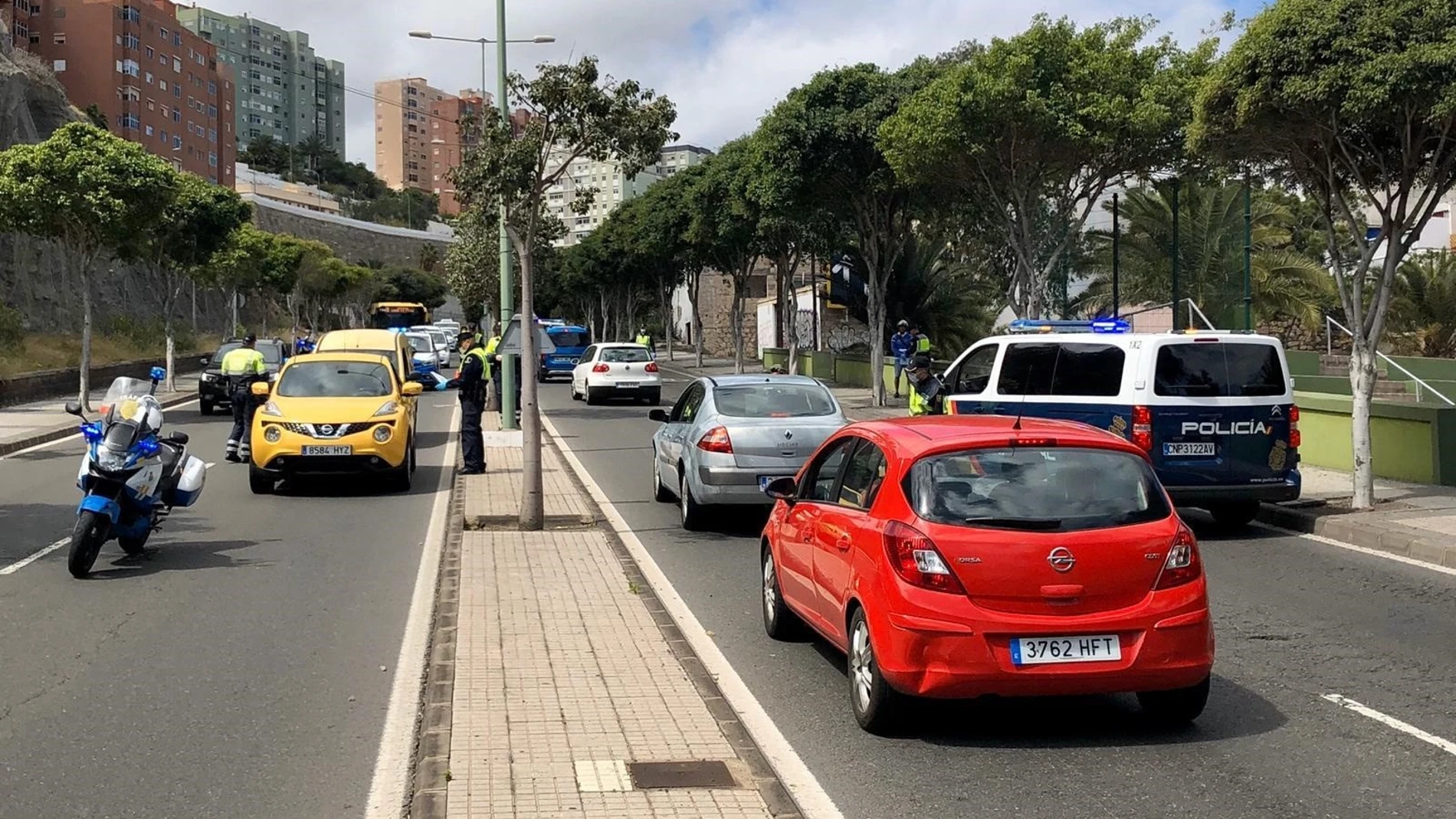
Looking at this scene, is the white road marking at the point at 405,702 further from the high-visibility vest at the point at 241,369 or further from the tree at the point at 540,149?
the high-visibility vest at the point at 241,369

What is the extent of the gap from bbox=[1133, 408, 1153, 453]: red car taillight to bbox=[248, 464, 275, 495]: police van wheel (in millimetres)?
9626

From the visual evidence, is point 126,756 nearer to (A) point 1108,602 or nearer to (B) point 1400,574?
(A) point 1108,602

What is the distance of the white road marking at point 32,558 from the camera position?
10750 millimetres

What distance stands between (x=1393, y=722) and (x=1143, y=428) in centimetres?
633

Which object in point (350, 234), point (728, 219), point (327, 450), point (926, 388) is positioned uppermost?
point (350, 234)

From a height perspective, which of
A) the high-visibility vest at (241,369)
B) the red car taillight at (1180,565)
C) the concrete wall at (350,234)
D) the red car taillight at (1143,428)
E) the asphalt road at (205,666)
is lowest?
the asphalt road at (205,666)

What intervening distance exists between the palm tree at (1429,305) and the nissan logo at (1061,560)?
95.2 feet

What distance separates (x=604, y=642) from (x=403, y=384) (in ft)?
33.3

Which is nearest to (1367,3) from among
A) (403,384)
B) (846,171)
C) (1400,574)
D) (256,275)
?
(1400,574)

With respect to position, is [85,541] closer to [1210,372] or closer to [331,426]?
[331,426]

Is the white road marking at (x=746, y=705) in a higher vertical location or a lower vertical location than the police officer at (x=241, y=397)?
lower

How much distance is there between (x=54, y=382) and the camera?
33.8 m

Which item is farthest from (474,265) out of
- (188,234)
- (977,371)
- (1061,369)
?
(1061,369)

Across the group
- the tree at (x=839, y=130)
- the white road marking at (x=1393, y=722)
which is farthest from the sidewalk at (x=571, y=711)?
the tree at (x=839, y=130)
